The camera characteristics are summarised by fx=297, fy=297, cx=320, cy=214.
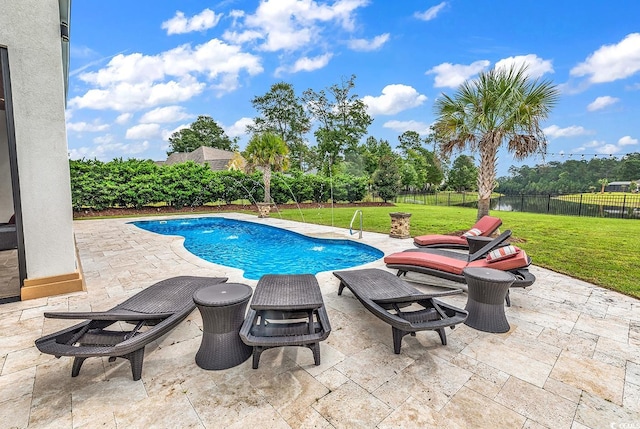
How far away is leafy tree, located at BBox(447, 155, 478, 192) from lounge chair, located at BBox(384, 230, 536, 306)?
136 feet

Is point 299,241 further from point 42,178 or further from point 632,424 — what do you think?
point 632,424

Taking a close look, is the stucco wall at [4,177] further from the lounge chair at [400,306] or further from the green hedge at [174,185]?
the lounge chair at [400,306]

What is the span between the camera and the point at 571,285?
4691 millimetres

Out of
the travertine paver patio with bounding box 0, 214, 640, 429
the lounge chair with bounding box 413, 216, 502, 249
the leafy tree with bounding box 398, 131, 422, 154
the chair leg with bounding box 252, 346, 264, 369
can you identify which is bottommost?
the travertine paver patio with bounding box 0, 214, 640, 429

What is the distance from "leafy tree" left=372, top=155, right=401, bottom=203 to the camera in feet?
70.3

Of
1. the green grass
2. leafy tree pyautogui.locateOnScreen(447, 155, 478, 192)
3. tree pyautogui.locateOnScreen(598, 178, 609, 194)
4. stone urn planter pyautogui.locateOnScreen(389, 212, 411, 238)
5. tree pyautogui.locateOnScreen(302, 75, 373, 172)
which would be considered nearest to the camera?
the green grass

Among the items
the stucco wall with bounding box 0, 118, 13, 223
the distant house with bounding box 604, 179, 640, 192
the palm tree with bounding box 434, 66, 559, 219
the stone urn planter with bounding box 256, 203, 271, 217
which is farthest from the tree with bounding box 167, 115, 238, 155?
the distant house with bounding box 604, 179, 640, 192

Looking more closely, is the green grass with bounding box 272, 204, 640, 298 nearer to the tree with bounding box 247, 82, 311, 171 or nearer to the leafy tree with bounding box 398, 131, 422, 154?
the tree with bounding box 247, 82, 311, 171

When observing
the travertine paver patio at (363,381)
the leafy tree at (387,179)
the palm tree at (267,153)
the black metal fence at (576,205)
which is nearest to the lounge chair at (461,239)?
the travertine paver patio at (363,381)

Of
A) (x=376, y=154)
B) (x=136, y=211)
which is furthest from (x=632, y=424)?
(x=376, y=154)

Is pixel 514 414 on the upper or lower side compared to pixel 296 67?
lower

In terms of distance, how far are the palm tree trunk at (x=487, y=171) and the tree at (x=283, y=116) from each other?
25117mm

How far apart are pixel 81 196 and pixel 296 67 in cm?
2237

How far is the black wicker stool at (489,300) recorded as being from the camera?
3.17 metres
